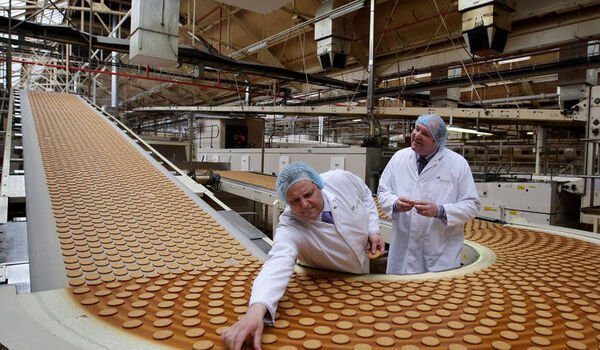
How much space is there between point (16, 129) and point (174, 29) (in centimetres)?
191

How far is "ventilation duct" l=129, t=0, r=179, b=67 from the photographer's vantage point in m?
4.06

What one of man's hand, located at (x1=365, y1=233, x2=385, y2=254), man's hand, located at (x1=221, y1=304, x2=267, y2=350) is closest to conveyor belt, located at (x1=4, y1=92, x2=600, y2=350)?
man's hand, located at (x1=221, y1=304, x2=267, y2=350)

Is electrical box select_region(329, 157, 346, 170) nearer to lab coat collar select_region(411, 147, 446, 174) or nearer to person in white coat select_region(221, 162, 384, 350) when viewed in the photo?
lab coat collar select_region(411, 147, 446, 174)

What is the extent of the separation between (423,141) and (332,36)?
138 inches

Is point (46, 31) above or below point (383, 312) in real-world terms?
above

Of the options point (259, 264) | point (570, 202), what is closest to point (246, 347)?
point (259, 264)

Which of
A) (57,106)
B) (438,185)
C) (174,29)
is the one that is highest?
(174,29)

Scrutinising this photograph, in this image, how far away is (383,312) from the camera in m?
1.05

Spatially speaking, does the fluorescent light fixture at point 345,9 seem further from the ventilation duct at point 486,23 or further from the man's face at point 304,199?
the man's face at point 304,199

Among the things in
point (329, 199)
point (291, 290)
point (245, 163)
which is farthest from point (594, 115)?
point (245, 163)

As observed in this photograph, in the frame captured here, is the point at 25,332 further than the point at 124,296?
No

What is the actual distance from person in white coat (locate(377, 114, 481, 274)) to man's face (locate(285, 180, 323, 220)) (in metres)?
0.59

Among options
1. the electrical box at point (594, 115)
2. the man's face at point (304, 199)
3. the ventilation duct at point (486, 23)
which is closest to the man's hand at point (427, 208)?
the man's face at point (304, 199)

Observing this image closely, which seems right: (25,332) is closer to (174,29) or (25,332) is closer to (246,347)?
(246,347)
